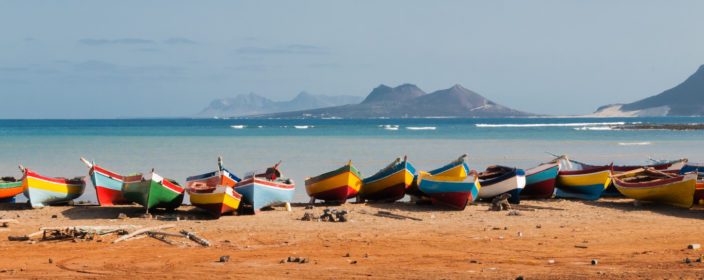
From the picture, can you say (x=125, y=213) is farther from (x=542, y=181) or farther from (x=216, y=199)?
(x=542, y=181)

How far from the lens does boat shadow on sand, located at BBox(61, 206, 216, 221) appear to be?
510 inches

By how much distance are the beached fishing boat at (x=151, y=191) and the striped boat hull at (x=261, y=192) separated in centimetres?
124

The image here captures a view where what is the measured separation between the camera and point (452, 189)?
1396 cm

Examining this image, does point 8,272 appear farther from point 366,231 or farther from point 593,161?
point 593,161

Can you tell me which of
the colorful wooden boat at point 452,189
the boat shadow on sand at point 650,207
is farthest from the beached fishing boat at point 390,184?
the boat shadow on sand at point 650,207

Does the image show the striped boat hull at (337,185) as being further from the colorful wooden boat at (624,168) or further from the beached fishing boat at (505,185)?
the colorful wooden boat at (624,168)

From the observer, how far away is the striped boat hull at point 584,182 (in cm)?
1552

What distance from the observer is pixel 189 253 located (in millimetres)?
9766

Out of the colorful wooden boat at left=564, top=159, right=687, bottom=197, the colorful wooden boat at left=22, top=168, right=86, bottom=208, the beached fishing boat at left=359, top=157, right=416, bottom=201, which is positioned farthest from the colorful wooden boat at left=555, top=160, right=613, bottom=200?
the colorful wooden boat at left=22, top=168, right=86, bottom=208

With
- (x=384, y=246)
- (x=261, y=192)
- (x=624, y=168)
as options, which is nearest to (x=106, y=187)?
(x=261, y=192)

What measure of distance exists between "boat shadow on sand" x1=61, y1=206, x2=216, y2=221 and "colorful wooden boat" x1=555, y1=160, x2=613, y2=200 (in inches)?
328

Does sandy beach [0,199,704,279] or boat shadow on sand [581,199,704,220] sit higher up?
boat shadow on sand [581,199,704,220]

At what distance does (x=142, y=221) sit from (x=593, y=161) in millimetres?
23852

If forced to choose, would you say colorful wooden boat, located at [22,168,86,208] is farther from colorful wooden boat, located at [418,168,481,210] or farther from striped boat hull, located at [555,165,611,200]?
striped boat hull, located at [555,165,611,200]
